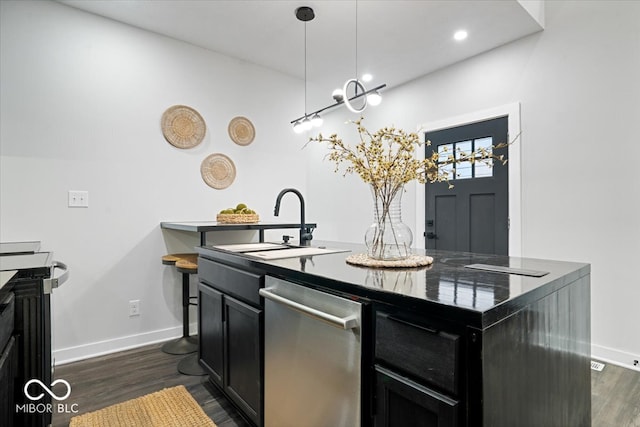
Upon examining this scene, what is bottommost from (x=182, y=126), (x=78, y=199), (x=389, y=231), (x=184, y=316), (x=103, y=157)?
(x=184, y=316)

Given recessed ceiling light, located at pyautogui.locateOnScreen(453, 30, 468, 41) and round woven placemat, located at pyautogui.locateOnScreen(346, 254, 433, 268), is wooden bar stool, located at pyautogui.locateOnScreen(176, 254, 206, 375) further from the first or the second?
recessed ceiling light, located at pyautogui.locateOnScreen(453, 30, 468, 41)

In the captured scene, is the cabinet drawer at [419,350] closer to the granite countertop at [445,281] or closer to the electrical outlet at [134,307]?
the granite countertop at [445,281]

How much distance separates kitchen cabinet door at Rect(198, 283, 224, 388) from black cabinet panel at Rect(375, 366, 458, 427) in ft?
3.65

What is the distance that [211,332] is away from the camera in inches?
79.3

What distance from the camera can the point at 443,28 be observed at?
2.98 meters

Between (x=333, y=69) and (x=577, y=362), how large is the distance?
340 centimetres

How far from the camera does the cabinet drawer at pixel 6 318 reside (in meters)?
1.10

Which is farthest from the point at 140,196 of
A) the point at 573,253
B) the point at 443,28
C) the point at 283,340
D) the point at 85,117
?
the point at 573,253

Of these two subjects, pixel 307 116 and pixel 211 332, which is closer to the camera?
pixel 211 332

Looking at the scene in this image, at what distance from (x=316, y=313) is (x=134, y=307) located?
2.36 metres

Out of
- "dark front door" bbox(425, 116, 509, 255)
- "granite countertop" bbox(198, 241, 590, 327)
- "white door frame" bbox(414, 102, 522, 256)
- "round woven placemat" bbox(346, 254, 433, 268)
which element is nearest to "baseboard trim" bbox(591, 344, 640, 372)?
"white door frame" bbox(414, 102, 522, 256)

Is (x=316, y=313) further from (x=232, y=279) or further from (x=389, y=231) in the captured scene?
(x=232, y=279)

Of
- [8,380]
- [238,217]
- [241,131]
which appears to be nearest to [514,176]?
[238,217]

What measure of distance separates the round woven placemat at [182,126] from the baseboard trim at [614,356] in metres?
3.73
